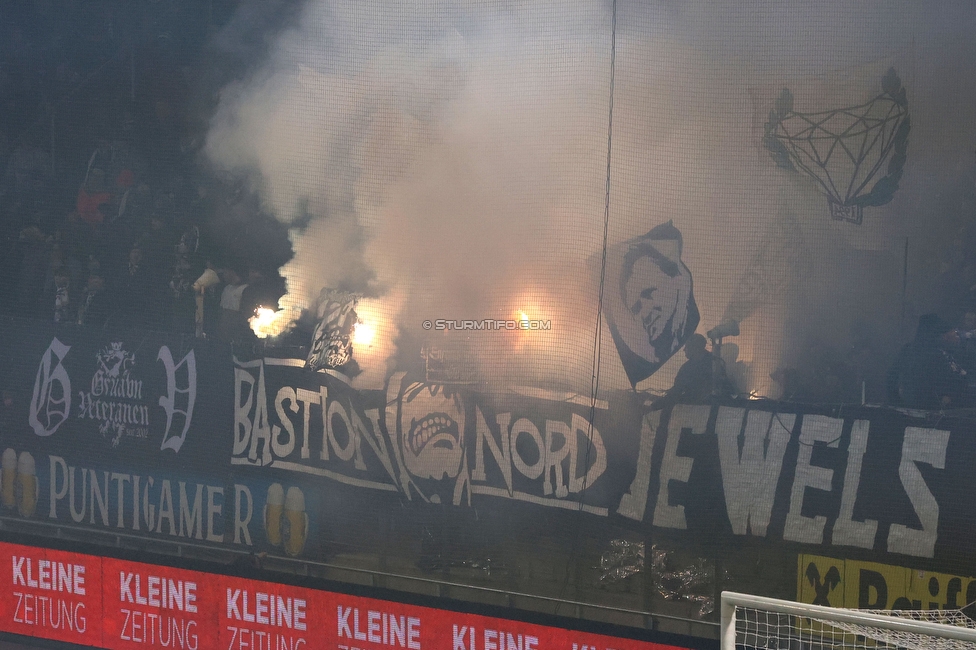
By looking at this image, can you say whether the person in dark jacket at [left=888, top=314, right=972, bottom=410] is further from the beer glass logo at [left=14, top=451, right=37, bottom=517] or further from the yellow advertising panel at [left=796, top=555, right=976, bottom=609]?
the beer glass logo at [left=14, top=451, right=37, bottom=517]

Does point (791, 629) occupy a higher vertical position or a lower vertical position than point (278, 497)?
lower

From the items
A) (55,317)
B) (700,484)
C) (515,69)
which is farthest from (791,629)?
(55,317)

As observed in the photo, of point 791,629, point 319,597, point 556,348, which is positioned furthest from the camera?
point 319,597

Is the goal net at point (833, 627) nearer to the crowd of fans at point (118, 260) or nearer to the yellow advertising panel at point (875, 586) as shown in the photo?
the yellow advertising panel at point (875, 586)

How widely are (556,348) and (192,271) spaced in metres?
2.15

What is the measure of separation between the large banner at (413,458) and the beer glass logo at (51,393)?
10 millimetres

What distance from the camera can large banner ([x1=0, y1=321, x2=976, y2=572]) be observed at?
4.09 m

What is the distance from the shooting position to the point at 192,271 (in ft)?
17.1

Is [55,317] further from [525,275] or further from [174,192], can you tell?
[525,275]

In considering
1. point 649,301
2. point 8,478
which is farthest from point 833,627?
point 8,478

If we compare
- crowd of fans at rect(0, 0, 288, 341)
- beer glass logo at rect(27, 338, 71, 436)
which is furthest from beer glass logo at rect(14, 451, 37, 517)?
crowd of fans at rect(0, 0, 288, 341)

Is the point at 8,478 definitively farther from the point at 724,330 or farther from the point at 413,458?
the point at 724,330

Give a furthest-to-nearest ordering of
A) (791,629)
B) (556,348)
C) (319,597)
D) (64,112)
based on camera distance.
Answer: (64,112), (319,597), (556,348), (791,629)

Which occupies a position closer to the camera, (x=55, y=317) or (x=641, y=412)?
(x=641, y=412)
